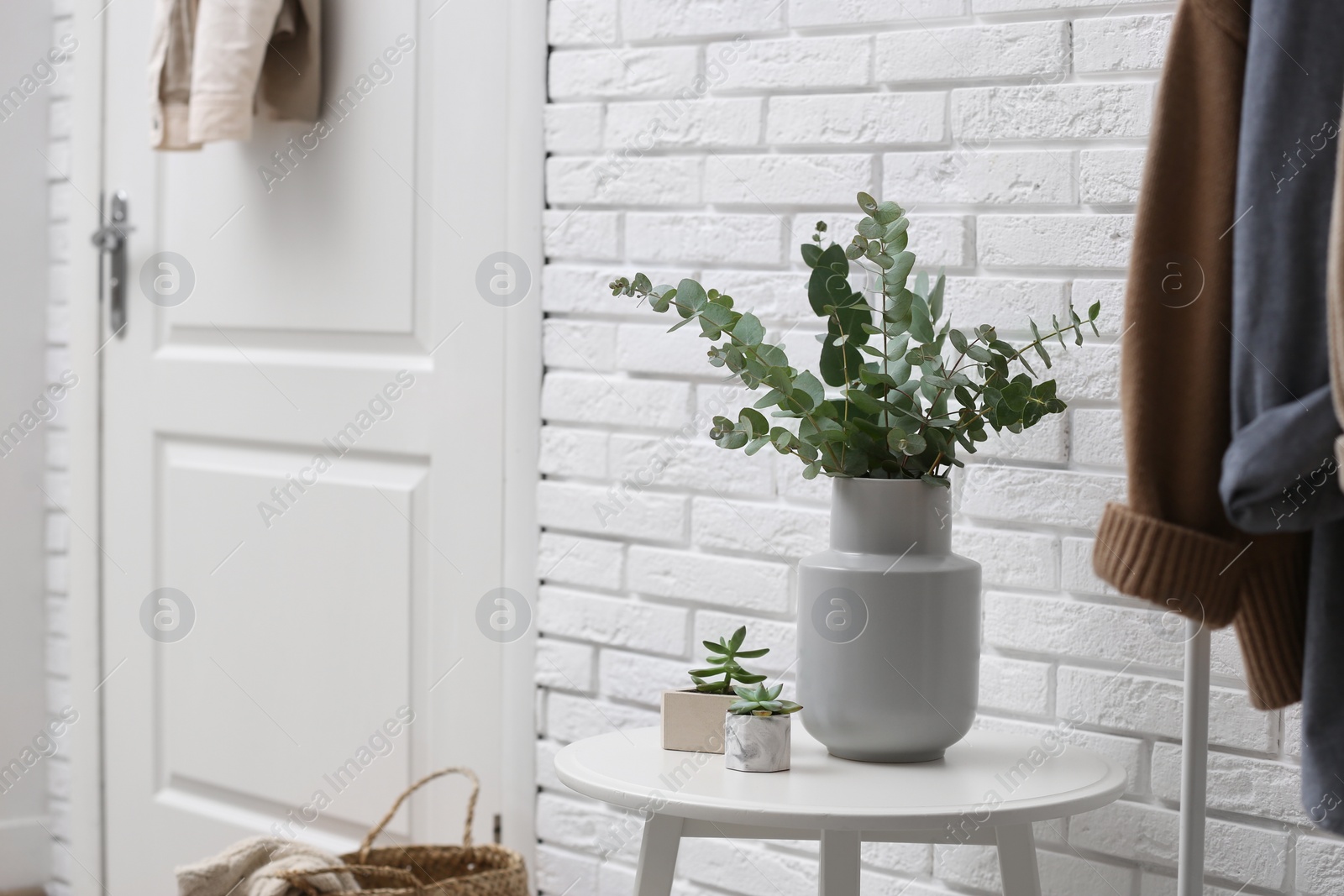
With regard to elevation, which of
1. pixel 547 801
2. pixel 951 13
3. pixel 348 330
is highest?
pixel 951 13

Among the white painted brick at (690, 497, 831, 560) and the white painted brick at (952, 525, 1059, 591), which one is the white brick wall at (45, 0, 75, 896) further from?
the white painted brick at (952, 525, 1059, 591)

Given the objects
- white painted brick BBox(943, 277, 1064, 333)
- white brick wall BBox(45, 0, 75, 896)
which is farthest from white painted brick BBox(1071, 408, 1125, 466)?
white brick wall BBox(45, 0, 75, 896)

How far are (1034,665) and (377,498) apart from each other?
96 cm

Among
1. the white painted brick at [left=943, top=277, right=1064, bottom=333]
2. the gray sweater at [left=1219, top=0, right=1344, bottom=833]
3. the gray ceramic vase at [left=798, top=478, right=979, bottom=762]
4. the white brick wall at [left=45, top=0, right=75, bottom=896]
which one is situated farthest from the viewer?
the white brick wall at [left=45, top=0, right=75, bottom=896]

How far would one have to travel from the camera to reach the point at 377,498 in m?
1.87

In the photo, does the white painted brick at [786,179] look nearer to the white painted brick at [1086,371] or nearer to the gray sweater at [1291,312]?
the white painted brick at [1086,371]

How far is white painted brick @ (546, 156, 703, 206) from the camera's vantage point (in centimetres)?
158

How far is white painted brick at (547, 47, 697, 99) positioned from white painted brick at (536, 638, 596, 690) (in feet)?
2.33

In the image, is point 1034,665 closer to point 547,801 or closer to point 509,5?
point 547,801

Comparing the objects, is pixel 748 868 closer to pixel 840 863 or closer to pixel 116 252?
pixel 840 863

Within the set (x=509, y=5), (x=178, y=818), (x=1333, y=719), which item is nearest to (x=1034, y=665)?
(x=1333, y=719)

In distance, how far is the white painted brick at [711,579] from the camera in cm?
154

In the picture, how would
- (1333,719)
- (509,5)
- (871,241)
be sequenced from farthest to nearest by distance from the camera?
(509,5) < (871,241) < (1333,719)

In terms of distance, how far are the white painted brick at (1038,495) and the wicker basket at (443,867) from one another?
704mm
